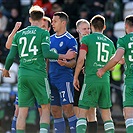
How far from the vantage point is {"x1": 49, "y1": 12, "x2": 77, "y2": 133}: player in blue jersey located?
1203cm

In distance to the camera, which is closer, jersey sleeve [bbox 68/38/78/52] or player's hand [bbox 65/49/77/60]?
player's hand [bbox 65/49/77/60]

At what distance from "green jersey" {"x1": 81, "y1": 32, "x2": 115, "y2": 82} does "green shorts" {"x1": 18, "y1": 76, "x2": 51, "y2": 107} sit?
81 cm

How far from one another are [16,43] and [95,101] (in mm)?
1689

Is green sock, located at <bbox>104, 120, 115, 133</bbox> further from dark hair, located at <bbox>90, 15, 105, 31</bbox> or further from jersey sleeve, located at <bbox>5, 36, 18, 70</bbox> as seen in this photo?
jersey sleeve, located at <bbox>5, 36, 18, 70</bbox>

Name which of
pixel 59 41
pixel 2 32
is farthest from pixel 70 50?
pixel 2 32

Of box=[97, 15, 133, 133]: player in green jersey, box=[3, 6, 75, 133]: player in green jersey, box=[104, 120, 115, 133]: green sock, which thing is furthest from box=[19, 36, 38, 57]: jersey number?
box=[104, 120, 115, 133]: green sock

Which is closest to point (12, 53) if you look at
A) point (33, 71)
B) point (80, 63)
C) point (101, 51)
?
point (33, 71)

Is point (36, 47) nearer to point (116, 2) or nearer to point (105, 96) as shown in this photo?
point (105, 96)

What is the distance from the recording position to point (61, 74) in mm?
12102

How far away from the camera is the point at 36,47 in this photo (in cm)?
1119

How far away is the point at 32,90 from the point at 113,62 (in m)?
1.48

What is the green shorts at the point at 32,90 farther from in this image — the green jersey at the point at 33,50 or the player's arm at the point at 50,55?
the player's arm at the point at 50,55

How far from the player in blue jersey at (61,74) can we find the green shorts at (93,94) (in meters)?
0.60

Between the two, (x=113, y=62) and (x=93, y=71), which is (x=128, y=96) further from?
(x=93, y=71)
